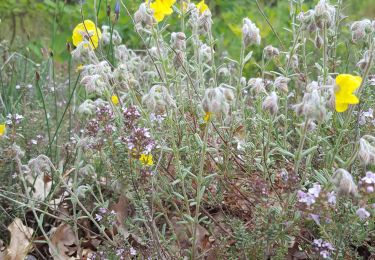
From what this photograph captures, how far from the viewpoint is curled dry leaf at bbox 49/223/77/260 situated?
9.38ft

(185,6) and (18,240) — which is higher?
(185,6)

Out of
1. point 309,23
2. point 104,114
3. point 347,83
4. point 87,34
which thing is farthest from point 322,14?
point 87,34

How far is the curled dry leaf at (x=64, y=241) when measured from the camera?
9.38ft

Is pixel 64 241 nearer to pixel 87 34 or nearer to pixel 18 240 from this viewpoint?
pixel 18 240

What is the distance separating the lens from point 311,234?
2219mm

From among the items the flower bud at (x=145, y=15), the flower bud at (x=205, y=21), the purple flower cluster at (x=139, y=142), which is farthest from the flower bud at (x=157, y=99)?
the flower bud at (x=205, y=21)

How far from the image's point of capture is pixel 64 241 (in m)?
2.94

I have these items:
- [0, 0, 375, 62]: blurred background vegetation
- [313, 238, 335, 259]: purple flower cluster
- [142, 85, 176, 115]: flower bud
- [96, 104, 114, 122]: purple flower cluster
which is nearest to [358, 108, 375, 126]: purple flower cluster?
[313, 238, 335, 259]: purple flower cluster

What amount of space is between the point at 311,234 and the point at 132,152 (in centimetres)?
72

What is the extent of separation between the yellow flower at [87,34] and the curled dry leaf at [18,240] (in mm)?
887

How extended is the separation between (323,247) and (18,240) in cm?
150

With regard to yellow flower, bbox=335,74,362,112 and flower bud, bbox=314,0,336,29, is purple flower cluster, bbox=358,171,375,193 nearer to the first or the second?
yellow flower, bbox=335,74,362,112

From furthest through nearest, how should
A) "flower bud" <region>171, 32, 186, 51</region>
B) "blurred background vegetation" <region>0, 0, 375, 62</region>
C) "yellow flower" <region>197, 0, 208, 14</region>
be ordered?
"blurred background vegetation" <region>0, 0, 375, 62</region> → "yellow flower" <region>197, 0, 208, 14</region> → "flower bud" <region>171, 32, 186, 51</region>

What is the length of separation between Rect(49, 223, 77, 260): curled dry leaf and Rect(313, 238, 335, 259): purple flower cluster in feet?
4.18
